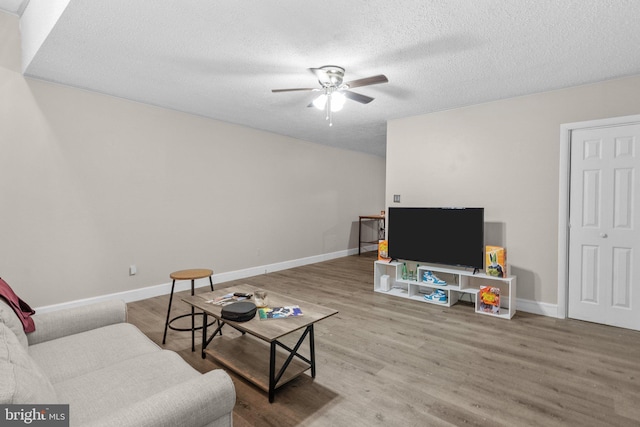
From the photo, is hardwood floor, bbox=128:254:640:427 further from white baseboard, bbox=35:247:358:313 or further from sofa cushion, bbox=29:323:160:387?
sofa cushion, bbox=29:323:160:387

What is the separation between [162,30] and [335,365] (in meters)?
2.91

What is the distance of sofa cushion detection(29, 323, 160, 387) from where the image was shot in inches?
65.4

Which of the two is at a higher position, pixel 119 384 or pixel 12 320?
pixel 12 320

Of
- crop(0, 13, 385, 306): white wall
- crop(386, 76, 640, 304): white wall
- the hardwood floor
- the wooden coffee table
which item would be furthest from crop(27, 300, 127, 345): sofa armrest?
crop(386, 76, 640, 304): white wall

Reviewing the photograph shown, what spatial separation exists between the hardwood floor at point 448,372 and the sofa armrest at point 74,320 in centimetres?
72

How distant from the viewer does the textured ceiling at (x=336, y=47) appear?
2.11 metres

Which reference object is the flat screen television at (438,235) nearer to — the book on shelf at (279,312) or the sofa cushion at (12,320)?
the book on shelf at (279,312)

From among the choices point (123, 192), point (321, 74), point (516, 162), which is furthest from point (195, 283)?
point (516, 162)

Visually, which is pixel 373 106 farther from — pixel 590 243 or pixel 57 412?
pixel 57 412

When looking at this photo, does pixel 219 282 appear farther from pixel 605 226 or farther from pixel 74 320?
pixel 605 226

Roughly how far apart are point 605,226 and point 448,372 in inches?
96.9

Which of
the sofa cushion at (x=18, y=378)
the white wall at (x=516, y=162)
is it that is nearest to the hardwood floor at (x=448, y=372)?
the white wall at (x=516, y=162)

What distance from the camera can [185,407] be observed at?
117cm

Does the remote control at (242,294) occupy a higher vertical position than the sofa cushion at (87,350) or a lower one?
higher
